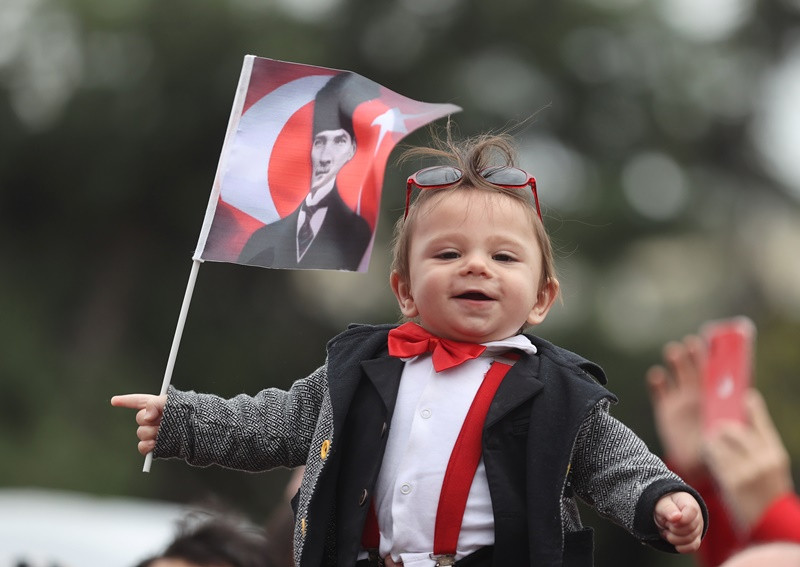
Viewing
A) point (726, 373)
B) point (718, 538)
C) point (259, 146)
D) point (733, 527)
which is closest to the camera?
point (259, 146)

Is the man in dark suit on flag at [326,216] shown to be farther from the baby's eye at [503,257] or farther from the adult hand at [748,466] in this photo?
the adult hand at [748,466]

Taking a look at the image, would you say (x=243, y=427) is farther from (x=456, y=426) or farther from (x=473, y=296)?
(x=473, y=296)

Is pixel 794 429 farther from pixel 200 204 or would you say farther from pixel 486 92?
pixel 200 204

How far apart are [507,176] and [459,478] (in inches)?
32.0

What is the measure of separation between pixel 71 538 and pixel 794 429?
9836mm

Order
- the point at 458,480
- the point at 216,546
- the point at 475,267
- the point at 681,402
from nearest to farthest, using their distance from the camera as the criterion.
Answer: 1. the point at 458,480
2. the point at 475,267
3. the point at 216,546
4. the point at 681,402

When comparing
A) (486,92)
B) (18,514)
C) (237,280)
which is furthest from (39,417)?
(18,514)

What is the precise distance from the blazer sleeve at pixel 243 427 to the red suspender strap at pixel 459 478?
438mm

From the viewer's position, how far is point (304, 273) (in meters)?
17.3

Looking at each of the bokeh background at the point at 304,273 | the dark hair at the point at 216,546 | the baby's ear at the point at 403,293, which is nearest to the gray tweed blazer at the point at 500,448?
the baby's ear at the point at 403,293

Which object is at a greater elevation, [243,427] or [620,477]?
[243,427]

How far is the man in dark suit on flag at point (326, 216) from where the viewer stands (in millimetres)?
3570

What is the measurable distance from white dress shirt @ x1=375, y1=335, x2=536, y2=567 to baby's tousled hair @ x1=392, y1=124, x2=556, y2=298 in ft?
1.03

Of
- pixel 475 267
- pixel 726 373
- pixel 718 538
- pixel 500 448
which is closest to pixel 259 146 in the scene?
pixel 475 267
